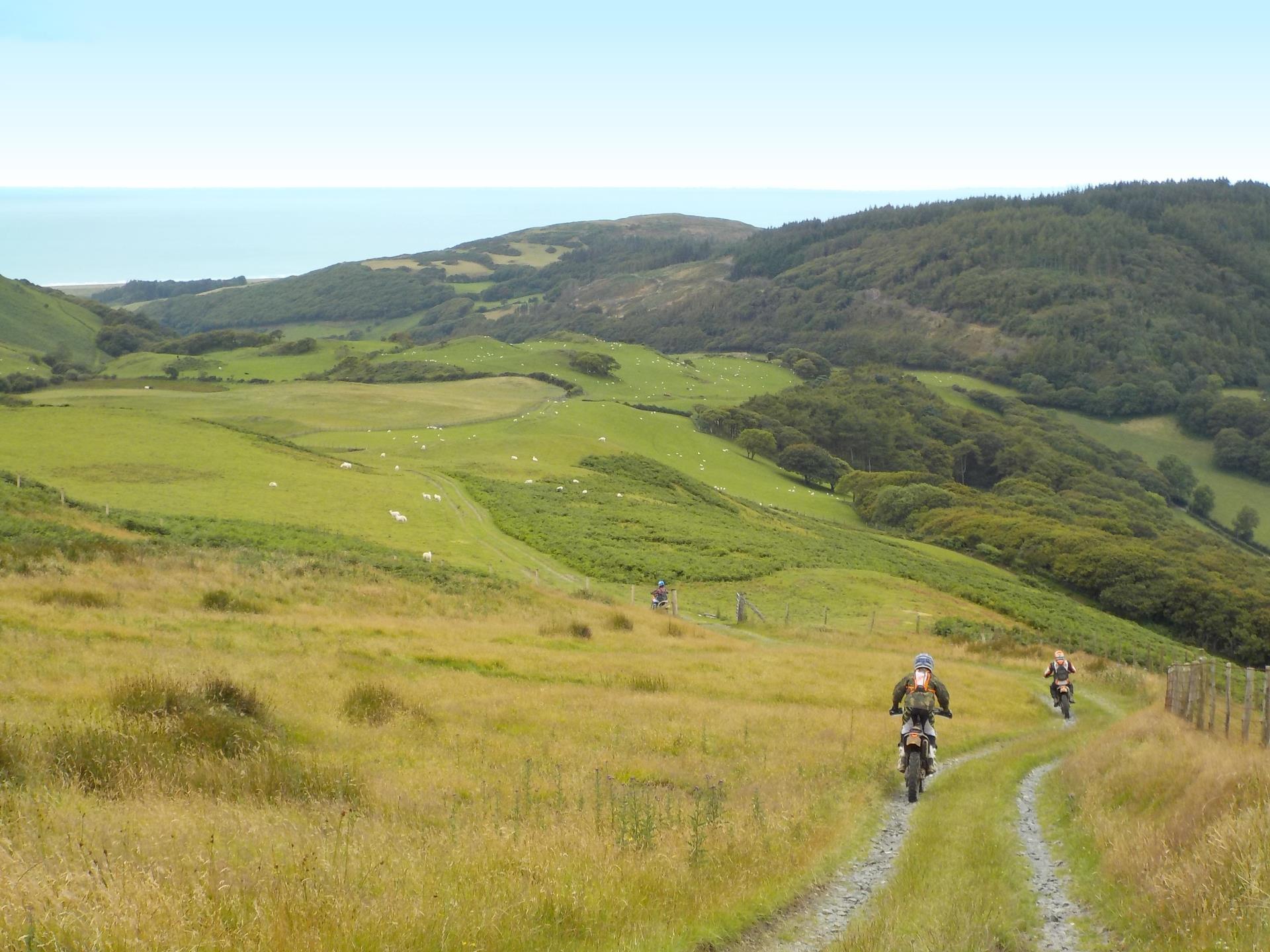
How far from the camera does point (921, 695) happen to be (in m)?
15.1

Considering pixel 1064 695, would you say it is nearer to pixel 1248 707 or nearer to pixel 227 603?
pixel 1248 707

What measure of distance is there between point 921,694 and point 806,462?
355 ft

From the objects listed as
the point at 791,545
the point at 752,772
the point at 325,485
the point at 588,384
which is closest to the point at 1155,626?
the point at 791,545

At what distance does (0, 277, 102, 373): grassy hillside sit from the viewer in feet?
577

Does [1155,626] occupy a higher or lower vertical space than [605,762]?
lower

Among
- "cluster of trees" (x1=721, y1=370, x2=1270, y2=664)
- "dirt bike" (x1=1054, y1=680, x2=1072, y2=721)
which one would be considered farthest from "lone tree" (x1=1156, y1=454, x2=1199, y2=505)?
"dirt bike" (x1=1054, y1=680, x2=1072, y2=721)

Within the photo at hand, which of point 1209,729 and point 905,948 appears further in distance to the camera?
point 1209,729

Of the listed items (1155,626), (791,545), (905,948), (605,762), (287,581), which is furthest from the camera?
(1155,626)

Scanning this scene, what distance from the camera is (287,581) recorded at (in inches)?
1168

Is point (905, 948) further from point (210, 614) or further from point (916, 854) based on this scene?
point (210, 614)

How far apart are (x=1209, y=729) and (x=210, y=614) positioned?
20.4 metres

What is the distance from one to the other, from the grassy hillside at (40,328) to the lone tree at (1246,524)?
193780 mm

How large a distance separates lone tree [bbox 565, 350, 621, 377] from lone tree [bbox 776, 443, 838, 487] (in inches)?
1747

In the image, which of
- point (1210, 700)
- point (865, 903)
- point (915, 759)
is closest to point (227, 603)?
point (915, 759)
